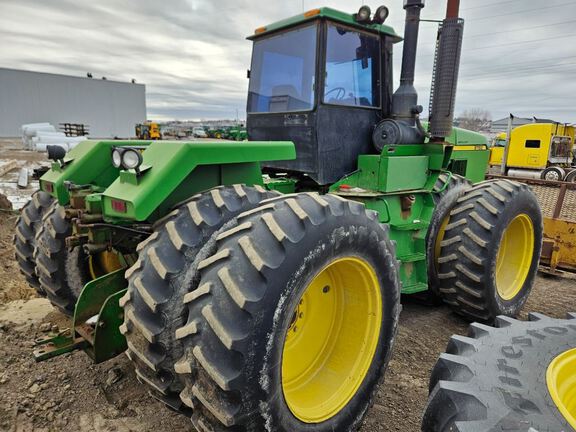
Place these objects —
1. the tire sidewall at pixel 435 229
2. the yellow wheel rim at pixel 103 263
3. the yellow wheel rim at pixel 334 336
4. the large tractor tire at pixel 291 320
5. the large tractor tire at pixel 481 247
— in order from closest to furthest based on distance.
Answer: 1. the large tractor tire at pixel 291 320
2. the yellow wheel rim at pixel 334 336
3. the yellow wheel rim at pixel 103 263
4. the large tractor tire at pixel 481 247
5. the tire sidewall at pixel 435 229

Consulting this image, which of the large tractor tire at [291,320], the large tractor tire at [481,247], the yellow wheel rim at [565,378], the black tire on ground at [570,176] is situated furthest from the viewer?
the black tire on ground at [570,176]

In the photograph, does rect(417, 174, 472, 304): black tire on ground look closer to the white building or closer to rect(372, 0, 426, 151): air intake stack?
rect(372, 0, 426, 151): air intake stack

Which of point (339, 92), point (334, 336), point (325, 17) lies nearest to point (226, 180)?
point (334, 336)

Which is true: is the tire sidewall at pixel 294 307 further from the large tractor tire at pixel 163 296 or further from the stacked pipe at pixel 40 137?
the stacked pipe at pixel 40 137

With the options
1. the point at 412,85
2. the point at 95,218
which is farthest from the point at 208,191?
the point at 412,85

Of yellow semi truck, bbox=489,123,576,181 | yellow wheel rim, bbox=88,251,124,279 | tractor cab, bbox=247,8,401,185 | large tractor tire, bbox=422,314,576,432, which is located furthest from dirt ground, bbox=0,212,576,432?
yellow semi truck, bbox=489,123,576,181

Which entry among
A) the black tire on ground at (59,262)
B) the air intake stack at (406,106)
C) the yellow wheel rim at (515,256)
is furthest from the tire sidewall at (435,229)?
the black tire on ground at (59,262)

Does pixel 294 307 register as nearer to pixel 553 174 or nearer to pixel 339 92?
pixel 339 92

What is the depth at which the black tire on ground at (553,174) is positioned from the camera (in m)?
16.2

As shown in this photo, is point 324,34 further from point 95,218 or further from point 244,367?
point 244,367

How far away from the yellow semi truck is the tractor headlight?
52.8 feet

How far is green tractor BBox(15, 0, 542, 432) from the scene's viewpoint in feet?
6.06

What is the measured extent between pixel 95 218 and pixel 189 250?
0.79m

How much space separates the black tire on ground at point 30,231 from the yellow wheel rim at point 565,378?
363 centimetres
